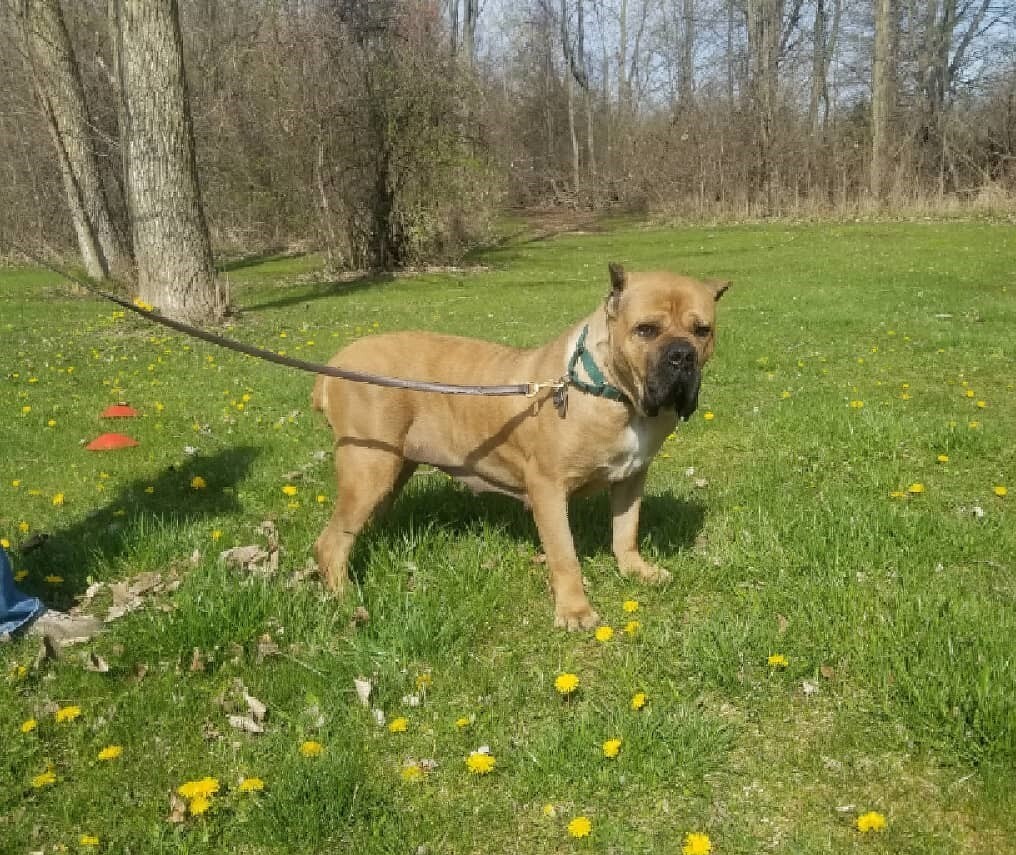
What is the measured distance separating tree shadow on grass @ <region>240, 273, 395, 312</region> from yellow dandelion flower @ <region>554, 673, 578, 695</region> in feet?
41.4

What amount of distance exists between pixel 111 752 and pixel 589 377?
2403 millimetres

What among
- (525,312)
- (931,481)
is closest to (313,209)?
(525,312)

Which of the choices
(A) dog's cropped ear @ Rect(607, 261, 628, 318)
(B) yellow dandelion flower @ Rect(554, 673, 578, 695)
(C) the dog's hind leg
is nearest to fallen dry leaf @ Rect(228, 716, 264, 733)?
(C) the dog's hind leg

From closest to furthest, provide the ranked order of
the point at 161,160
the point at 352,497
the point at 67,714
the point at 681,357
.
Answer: the point at 67,714 → the point at 681,357 → the point at 352,497 → the point at 161,160

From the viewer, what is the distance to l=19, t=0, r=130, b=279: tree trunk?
16.4 m

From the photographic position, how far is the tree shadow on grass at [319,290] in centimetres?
1566

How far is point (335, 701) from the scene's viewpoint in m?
3.36

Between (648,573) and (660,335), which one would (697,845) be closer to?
(648,573)

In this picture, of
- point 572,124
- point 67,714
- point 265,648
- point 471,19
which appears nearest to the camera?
point 67,714

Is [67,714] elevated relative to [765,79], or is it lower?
lower

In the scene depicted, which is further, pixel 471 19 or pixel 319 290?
pixel 471 19

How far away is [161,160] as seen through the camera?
36.7 feet

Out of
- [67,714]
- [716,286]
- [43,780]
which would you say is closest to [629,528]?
[716,286]

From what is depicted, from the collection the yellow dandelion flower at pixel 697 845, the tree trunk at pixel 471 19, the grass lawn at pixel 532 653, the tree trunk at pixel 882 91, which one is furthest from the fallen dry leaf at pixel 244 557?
the tree trunk at pixel 471 19
